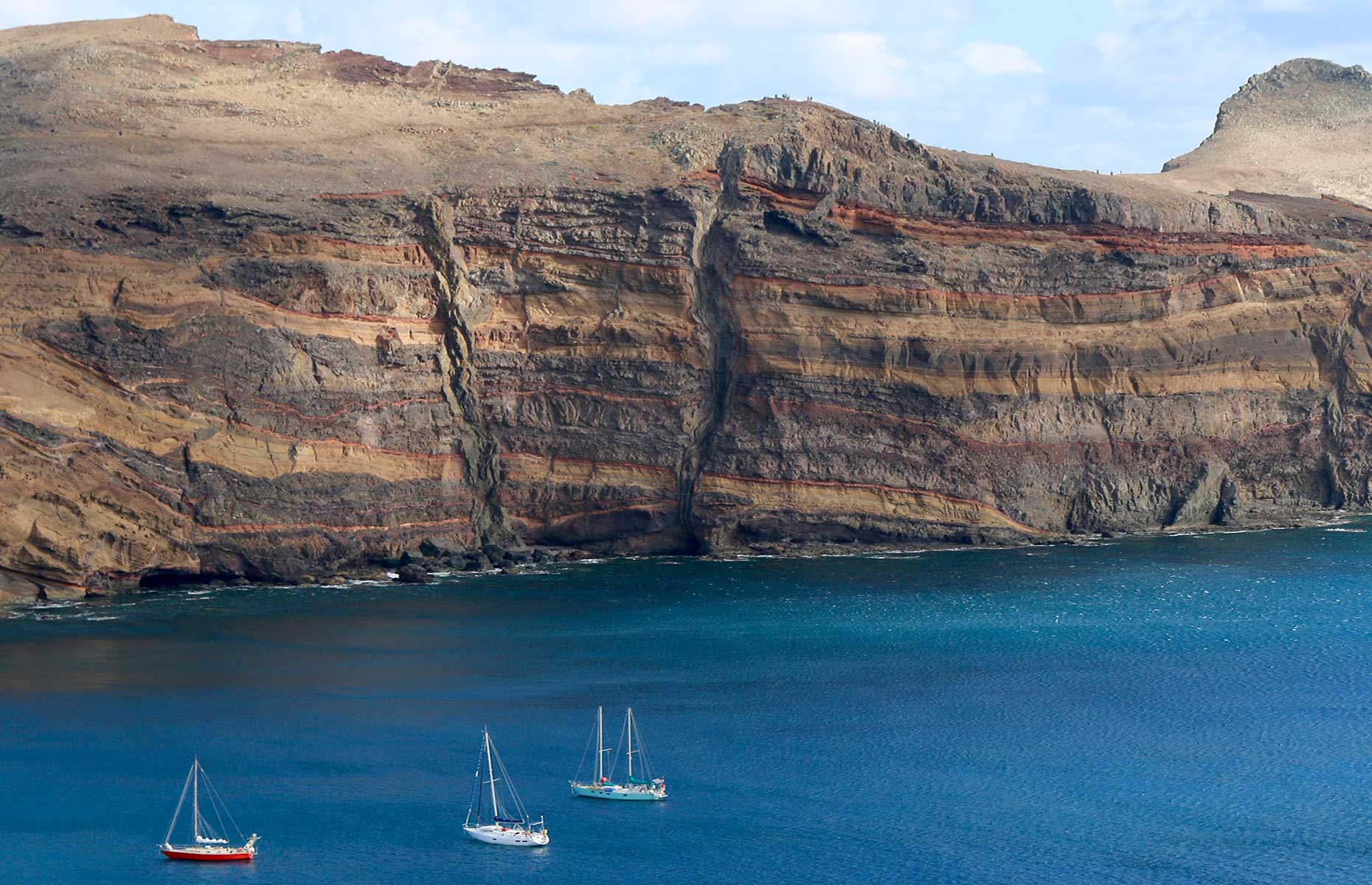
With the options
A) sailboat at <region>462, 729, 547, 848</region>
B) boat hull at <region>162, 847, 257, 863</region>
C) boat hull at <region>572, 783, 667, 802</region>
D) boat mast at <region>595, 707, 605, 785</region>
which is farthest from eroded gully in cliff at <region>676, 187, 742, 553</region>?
boat hull at <region>162, 847, 257, 863</region>

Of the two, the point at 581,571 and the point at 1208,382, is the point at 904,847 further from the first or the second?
the point at 1208,382

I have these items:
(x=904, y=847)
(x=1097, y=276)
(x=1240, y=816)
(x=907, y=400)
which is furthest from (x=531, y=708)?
(x=1097, y=276)

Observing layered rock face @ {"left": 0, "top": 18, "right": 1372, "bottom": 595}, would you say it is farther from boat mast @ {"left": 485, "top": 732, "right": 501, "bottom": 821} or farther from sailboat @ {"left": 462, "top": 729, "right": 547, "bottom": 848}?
sailboat @ {"left": 462, "top": 729, "right": 547, "bottom": 848}

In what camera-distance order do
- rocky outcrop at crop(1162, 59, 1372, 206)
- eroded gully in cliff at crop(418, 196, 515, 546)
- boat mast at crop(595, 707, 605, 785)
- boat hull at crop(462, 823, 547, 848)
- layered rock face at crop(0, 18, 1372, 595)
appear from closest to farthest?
boat hull at crop(462, 823, 547, 848), boat mast at crop(595, 707, 605, 785), layered rock face at crop(0, 18, 1372, 595), eroded gully in cliff at crop(418, 196, 515, 546), rocky outcrop at crop(1162, 59, 1372, 206)

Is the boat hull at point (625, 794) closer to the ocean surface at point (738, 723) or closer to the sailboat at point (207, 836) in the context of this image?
the ocean surface at point (738, 723)

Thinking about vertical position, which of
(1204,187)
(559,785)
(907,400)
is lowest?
(559,785)

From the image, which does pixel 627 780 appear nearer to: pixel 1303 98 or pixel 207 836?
pixel 207 836

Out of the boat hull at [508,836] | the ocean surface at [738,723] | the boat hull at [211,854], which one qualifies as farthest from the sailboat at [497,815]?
the boat hull at [211,854]
